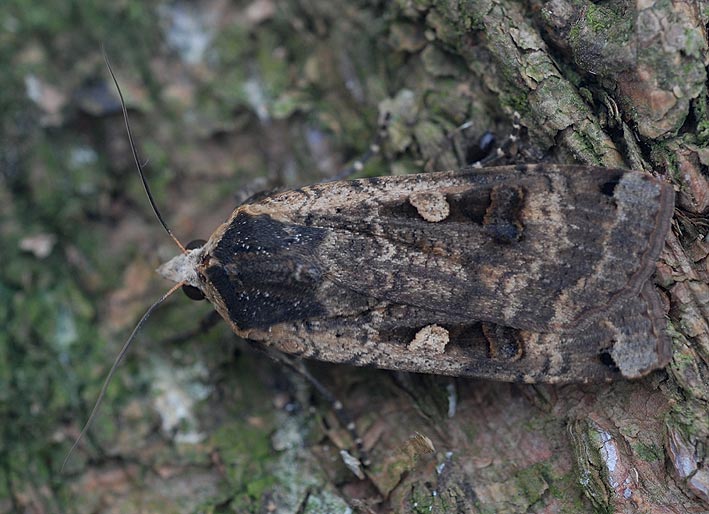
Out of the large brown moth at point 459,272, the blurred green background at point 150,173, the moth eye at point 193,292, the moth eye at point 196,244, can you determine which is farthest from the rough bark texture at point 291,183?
the moth eye at point 196,244

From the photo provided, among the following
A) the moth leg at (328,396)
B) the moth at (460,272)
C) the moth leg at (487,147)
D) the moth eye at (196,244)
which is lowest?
the moth leg at (328,396)

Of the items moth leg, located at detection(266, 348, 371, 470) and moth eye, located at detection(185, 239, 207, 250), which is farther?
moth eye, located at detection(185, 239, 207, 250)

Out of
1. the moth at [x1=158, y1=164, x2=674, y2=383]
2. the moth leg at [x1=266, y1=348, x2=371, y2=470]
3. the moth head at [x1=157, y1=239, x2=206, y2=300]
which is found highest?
the moth at [x1=158, y1=164, x2=674, y2=383]

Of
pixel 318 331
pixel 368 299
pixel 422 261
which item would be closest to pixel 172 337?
pixel 318 331

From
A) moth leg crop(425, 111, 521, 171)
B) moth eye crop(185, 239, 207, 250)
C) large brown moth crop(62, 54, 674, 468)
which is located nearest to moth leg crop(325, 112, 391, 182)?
moth leg crop(425, 111, 521, 171)

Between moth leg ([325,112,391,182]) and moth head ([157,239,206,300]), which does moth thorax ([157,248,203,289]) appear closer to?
moth head ([157,239,206,300])

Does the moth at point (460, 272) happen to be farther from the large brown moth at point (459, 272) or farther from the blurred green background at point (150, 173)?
the blurred green background at point (150, 173)

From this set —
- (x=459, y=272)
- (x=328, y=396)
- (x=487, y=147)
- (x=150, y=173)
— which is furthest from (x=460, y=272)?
(x=150, y=173)
